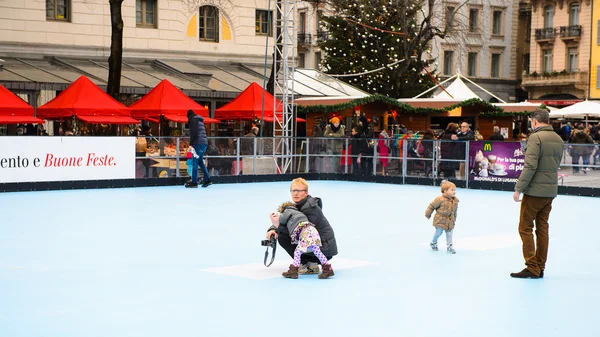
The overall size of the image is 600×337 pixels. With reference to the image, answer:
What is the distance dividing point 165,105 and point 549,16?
43.4 meters

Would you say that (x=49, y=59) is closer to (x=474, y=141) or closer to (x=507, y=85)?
(x=474, y=141)

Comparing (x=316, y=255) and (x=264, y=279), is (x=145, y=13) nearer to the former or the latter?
(x=264, y=279)

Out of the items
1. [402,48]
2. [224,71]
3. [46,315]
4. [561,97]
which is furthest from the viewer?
[561,97]

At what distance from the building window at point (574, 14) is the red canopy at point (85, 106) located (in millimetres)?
A: 43404

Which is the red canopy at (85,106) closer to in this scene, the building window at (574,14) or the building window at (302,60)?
the building window at (302,60)

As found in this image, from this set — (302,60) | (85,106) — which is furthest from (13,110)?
(302,60)

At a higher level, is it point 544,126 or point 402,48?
point 402,48

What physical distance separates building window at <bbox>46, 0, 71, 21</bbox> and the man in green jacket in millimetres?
26454

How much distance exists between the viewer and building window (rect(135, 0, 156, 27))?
119ft

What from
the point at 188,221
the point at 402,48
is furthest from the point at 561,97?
the point at 188,221

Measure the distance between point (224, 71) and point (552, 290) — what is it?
2877 cm

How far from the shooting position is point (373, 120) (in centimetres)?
3328

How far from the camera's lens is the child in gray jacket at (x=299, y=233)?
31.7 feet

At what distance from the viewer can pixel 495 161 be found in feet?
78.7
